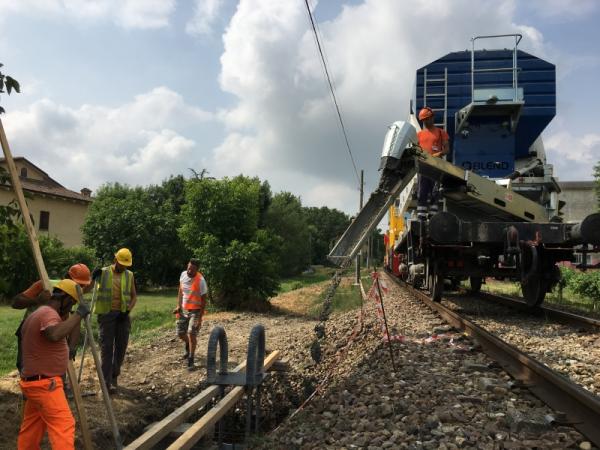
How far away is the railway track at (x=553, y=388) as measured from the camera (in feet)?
11.9

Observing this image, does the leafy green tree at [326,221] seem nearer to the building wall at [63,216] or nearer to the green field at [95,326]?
the building wall at [63,216]

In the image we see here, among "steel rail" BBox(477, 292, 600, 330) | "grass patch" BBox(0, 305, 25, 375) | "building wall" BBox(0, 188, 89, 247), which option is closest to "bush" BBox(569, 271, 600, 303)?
"steel rail" BBox(477, 292, 600, 330)

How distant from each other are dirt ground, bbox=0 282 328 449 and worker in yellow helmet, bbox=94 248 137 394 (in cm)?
39

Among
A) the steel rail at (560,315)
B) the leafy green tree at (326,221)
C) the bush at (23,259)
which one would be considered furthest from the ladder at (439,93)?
the leafy green tree at (326,221)

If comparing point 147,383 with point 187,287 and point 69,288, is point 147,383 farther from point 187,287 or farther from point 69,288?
point 69,288

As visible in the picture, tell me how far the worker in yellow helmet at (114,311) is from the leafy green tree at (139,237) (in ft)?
75.3

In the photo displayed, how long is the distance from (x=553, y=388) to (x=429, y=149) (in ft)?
16.4

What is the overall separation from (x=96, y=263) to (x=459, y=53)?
20.0m

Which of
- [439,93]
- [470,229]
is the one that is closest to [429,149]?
[470,229]

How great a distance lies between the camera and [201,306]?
8.02 m

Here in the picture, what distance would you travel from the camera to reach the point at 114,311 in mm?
6395

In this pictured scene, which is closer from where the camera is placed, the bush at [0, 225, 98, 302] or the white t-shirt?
the bush at [0, 225, 98, 302]

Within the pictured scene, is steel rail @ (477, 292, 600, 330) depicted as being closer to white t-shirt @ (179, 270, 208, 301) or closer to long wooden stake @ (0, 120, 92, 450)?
white t-shirt @ (179, 270, 208, 301)

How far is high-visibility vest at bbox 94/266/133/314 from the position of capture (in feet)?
20.5
